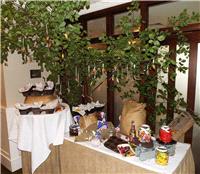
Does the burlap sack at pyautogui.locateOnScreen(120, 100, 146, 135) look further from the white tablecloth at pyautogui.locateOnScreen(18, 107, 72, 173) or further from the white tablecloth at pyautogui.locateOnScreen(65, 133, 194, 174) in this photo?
the white tablecloth at pyautogui.locateOnScreen(18, 107, 72, 173)

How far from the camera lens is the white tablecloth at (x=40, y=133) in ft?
6.84

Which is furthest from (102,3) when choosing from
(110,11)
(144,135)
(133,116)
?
(144,135)

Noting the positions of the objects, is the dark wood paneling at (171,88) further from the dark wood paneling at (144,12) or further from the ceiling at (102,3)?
the ceiling at (102,3)

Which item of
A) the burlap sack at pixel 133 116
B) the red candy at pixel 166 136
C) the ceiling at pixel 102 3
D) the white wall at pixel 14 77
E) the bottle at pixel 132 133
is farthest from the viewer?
the white wall at pixel 14 77

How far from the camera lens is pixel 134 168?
160 centimetres

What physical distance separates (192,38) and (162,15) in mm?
411

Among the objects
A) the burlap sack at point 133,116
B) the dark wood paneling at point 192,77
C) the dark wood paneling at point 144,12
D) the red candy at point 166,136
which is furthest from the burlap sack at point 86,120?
the dark wood paneling at point 144,12

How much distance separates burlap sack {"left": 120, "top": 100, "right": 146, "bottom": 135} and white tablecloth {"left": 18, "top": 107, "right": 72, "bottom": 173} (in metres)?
0.62

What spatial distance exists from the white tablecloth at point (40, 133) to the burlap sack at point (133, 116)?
617mm

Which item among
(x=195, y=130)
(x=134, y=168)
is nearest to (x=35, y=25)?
(x=134, y=168)

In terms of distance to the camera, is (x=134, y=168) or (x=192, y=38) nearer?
(x=134, y=168)

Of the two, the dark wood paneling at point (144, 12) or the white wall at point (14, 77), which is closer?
the dark wood paneling at point (144, 12)

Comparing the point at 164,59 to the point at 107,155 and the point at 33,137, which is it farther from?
the point at 33,137

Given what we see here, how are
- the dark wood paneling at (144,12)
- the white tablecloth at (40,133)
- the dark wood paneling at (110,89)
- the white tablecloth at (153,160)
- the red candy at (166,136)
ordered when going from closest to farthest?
the white tablecloth at (153,160), the red candy at (166,136), the white tablecloth at (40,133), the dark wood paneling at (144,12), the dark wood paneling at (110,89)
